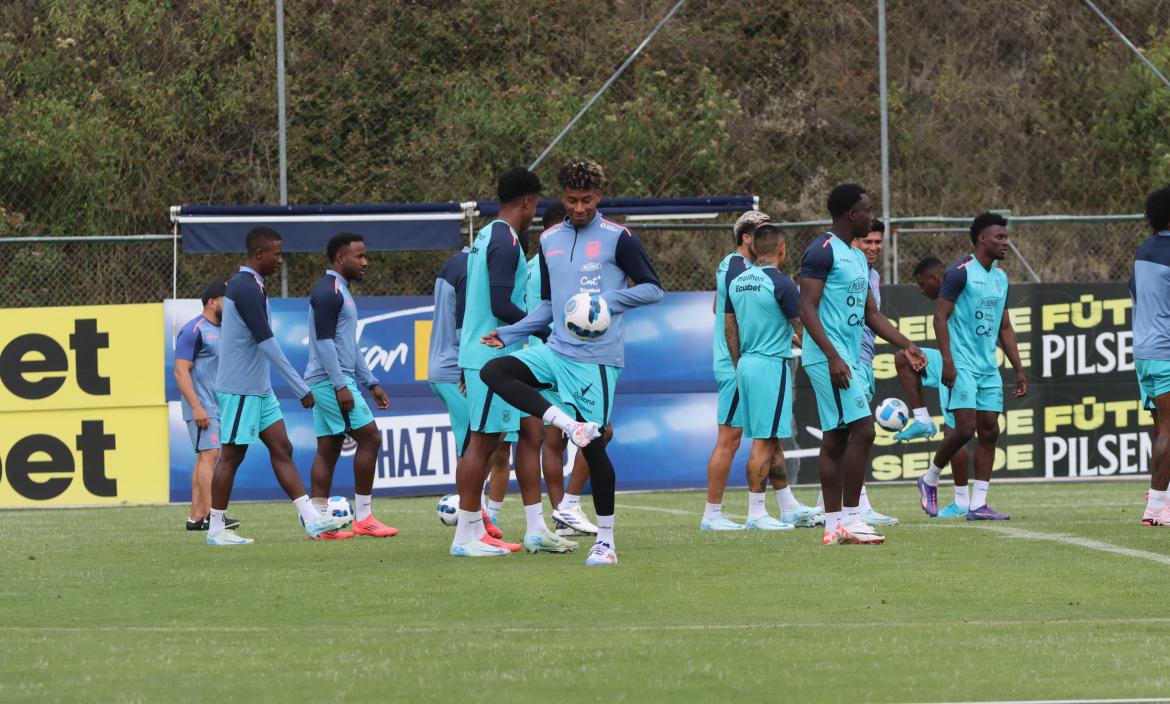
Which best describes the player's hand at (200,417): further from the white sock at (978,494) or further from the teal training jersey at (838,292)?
the white sock at (978,494)

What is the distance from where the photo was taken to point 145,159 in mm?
21969

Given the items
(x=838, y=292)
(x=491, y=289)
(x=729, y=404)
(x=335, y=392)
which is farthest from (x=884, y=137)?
(x=491, y=289)

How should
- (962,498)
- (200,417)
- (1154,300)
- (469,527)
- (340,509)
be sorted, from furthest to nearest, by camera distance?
1. (200,417)
2. (962,498)
3. (340,509)
4. (1154,300)
5. (469,527)

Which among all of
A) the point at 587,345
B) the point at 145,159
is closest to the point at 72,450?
the point at 145,159

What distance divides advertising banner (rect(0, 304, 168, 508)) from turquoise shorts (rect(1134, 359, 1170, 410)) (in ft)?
33.8

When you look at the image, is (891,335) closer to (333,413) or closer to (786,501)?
(786,501)

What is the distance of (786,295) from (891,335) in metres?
1.62

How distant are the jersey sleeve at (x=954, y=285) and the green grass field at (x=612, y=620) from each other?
1.96 m

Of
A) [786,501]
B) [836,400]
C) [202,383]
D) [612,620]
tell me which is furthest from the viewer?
[202,383]

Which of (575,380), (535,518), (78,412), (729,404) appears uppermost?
(575,380)

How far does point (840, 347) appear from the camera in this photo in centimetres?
1024

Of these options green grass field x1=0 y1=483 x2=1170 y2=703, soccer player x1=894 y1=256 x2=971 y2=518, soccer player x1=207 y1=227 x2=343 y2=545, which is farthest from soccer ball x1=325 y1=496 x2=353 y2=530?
soccer player x1=894 y1=256 x2=971 y2=518

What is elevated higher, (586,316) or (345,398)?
(586,316)

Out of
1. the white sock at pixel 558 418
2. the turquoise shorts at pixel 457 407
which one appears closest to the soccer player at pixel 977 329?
the turquoise shorts at pixel 457 407
